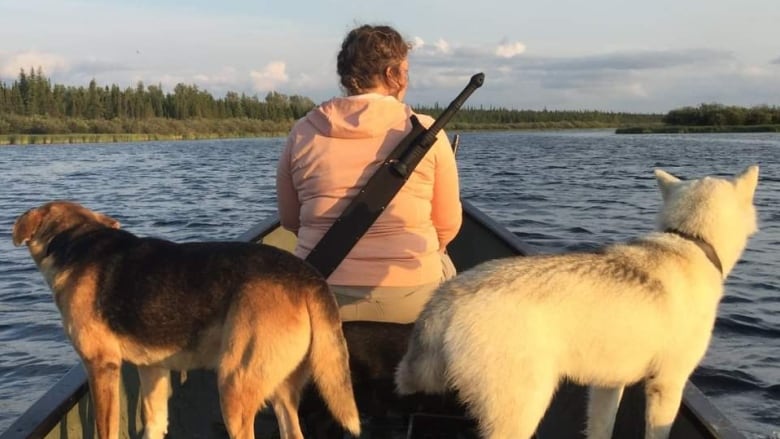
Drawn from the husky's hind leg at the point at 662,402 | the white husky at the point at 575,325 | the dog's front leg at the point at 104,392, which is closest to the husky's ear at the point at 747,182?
the white husky at the point at 575,325

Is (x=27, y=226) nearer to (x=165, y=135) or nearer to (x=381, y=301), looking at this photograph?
(x=381, y=301)

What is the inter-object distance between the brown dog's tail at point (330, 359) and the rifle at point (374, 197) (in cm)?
58

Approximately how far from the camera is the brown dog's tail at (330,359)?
3900 millimetres

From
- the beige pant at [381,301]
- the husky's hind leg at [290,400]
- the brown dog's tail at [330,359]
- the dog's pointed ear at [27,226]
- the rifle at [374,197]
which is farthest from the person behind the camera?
the beige pant at [381,301]

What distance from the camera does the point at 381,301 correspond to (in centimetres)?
457

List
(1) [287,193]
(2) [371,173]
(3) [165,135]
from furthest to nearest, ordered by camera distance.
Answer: (3) [165,135] < (1) [287,193] < (2) [371,173]

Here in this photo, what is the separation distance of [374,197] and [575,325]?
5.04 feet

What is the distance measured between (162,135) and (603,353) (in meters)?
125

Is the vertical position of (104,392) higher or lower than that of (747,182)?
lower

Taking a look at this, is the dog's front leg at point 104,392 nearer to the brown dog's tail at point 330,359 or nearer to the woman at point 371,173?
the brown dog's tail at point 330,359

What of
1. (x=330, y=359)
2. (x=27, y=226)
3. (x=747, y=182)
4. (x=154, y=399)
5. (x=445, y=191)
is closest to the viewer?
(x=330, y=359)

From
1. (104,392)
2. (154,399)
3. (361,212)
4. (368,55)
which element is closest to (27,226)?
(104,392)

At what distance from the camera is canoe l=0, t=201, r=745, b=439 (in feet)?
12.5

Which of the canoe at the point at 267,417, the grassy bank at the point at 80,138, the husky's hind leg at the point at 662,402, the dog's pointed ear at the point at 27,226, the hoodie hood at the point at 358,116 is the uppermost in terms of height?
the hoodie hood at the point at 358,116
